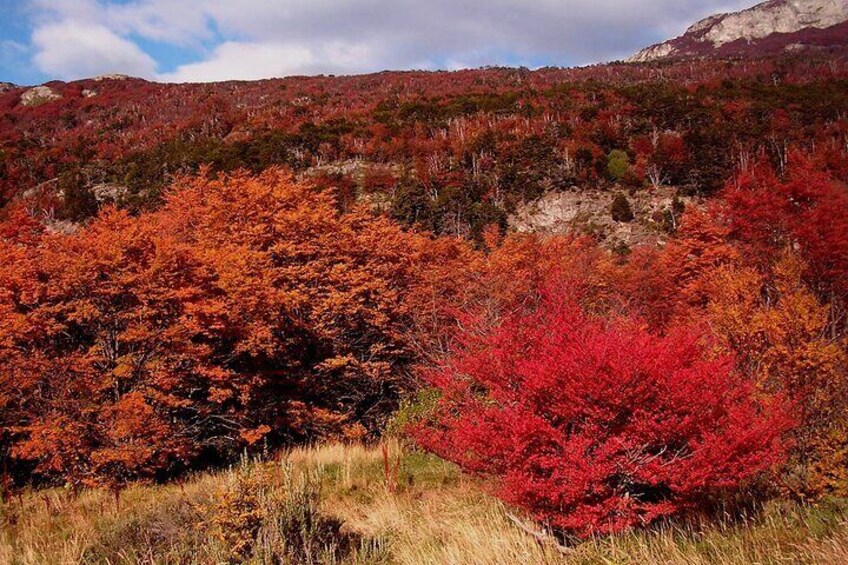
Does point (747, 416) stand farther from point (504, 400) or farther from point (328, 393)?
point (328, 393)

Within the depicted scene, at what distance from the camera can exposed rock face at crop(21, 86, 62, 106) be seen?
358 feet

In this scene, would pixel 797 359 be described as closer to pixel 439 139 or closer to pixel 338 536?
pixel 338 536

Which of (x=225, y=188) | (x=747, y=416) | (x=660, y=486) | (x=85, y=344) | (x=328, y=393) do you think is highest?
(x=225, y=188)

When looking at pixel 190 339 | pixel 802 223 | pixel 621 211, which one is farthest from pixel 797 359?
pixel 621 211

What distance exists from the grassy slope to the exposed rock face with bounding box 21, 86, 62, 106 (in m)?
133

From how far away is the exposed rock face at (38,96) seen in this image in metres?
109

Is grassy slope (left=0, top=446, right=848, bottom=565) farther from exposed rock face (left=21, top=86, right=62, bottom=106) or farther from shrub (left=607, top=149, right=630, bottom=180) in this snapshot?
exposed rock face (left=21, top=86, right=62, bottom=106)

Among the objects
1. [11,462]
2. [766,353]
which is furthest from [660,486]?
[11,462]

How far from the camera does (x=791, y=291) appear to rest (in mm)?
17719

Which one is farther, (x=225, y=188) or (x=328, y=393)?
(x=225, y=188)

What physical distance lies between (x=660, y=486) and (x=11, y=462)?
14.6 metres

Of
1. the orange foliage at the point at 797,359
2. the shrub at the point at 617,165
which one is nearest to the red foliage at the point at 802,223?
the orange foliage at the point at 797,359

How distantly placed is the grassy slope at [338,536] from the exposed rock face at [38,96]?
133 m

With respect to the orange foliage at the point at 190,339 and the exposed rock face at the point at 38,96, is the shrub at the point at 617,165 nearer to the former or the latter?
the orange foliage at the point at 190,339
